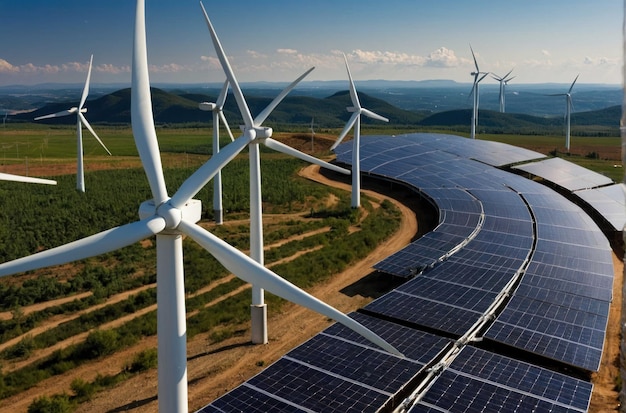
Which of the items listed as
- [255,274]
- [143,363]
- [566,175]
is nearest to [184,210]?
[255,274]

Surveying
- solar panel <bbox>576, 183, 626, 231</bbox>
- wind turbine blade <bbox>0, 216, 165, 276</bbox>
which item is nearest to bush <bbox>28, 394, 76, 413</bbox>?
wind turbine blade <bbox>0, 216, 165, 276</bbox>

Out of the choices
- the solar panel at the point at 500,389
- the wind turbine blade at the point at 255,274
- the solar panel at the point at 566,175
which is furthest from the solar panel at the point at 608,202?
the wind turbine blade at the point at 255,274

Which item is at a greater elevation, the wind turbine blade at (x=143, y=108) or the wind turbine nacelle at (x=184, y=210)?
the wind turbine blade at (x=143, y=108)

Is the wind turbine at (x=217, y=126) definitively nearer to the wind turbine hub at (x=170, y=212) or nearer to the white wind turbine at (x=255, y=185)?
the white wind turbine at (x=255, y=185)

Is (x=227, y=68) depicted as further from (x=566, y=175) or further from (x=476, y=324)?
(x=566, y=175)

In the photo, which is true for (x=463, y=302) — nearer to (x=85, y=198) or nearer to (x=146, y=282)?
(x=146, y=282)

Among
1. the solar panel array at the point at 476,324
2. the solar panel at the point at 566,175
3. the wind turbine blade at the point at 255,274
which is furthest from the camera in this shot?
the solar panel at the point at 566,175

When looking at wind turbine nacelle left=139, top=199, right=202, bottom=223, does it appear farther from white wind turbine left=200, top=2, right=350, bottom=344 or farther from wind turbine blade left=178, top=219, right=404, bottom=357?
white wind turbine left=200, top=2, right=350, bottom=344

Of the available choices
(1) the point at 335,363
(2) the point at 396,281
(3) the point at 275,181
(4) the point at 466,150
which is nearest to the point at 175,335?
(1) the point at 335,363
